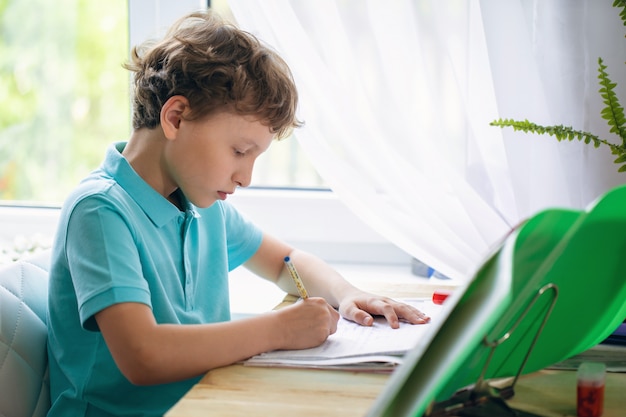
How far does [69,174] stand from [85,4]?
397 millimetres

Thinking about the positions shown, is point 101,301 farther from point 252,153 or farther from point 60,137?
point 60,137

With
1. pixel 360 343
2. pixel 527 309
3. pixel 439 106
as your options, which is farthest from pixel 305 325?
pixel 439 106

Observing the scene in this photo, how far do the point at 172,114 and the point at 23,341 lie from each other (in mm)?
369

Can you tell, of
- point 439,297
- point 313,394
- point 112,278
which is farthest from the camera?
point 439,297

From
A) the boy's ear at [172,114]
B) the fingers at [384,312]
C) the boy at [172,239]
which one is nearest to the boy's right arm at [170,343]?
the boy at [172,239]

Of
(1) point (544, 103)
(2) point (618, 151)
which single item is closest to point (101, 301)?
(2) point (618, 151)

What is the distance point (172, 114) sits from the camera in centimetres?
114

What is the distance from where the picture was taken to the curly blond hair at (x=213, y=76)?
1.13 metres

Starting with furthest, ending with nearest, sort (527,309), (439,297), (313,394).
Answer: (439,297), (313,394), (527,309)

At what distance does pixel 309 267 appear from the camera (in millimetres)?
1335

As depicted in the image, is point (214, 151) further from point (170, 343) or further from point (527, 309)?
point (527, 309)

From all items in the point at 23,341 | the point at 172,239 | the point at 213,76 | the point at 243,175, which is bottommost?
the point at 23,341

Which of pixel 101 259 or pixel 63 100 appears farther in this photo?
pixel 63 100

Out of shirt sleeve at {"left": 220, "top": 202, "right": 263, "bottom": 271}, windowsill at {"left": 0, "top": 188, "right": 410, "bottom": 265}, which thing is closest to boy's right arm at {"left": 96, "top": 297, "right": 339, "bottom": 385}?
shirt sleeve at {"left": 220, "top": 202, "right": 263, "bottom": 271}
